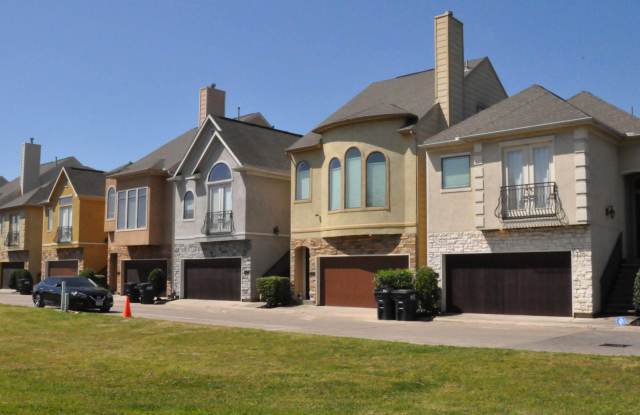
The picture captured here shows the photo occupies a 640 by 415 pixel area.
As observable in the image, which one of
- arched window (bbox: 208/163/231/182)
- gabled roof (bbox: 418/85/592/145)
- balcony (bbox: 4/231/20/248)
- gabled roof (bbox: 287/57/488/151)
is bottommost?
balcony (bbox: 4/231/20/248)

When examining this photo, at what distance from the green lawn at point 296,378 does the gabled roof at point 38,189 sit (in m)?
33.7

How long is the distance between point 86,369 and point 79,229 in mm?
31644

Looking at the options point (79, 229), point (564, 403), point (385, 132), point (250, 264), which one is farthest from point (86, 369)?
point (79, 229)

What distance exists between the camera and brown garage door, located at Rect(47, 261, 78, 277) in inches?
1695

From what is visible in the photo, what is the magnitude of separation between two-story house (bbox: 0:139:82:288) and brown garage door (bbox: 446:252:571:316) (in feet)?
106

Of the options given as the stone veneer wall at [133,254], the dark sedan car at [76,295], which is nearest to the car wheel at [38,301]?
the dark sedan car at [76,295]

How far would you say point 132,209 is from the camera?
122 feet

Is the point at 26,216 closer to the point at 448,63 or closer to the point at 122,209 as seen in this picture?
the point at 122,209

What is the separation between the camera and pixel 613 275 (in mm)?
22359

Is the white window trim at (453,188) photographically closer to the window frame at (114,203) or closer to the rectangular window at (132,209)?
the rectangular window at (132,209)

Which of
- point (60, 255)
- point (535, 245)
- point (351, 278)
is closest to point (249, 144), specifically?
point (351, 278)

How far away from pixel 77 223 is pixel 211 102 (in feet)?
37.8

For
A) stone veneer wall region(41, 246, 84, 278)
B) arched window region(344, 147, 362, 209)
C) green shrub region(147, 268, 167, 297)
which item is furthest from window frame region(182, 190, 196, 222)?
stone veneer wall region(41, 246, 84, 278)

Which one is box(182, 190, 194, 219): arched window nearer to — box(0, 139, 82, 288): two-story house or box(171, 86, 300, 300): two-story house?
box(171, 86, 300, 300): two-story house
